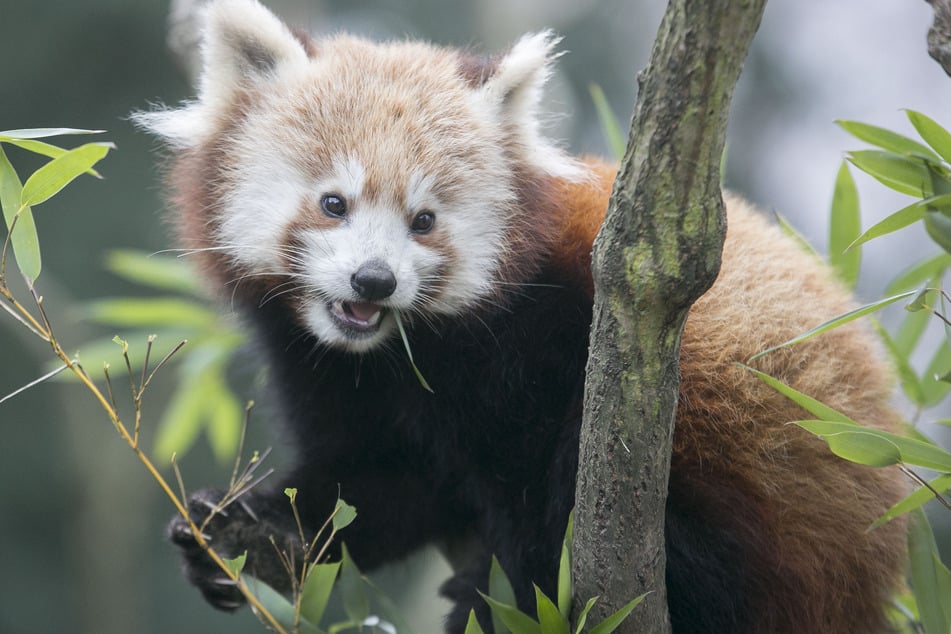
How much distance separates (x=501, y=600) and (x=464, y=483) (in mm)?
613

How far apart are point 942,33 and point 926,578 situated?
1.09 meters

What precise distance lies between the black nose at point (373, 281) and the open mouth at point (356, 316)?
0.41 ft

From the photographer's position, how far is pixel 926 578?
2.04m

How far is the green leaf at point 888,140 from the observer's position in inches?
73.9

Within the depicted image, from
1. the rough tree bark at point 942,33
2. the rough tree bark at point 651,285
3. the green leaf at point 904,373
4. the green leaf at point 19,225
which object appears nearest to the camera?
the rough tree bark at point 651,285

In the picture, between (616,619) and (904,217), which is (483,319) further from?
(904,217)

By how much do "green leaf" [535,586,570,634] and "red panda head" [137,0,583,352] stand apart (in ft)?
2.50

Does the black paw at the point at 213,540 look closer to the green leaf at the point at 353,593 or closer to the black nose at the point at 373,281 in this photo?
the green leaf at the point at 353,593

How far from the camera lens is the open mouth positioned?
236 centimetres

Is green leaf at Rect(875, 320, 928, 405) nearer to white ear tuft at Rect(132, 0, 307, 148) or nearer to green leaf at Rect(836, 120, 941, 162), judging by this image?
green leaf at Rect(836, 120, 941, 162)

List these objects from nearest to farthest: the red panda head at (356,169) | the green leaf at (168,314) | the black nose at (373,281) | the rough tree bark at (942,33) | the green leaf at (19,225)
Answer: the rough tree bark at (942,33)
the green leaf at (19,225)
the black nose at (373,281)
the red panda head at (356,169)
the green leaf at (168,314)

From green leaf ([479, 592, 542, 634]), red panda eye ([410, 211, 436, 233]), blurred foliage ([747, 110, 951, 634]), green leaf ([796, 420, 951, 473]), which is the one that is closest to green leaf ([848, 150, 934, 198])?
blurred foliage ([747, 110, 951, 634])

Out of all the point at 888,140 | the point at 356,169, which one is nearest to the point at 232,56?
the point at 356,169

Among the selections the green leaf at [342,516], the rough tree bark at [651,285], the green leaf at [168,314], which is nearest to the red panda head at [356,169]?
the green leaf at [342,516]
